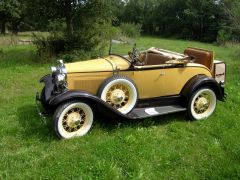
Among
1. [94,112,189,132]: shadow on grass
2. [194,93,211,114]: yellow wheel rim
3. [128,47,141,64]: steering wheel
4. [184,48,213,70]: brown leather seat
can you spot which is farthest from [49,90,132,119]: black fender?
[184,48,213,70]: brown leather seat

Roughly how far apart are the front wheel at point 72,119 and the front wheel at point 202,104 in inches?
79.4

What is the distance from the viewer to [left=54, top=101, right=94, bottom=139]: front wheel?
513 centimetres

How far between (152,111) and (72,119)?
1.54 m

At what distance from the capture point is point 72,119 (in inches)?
209

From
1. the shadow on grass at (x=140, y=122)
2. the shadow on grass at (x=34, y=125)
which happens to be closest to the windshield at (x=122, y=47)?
the shadow on grass at (x=140, y=122)

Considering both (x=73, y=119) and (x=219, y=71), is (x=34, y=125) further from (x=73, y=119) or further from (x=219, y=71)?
(x=219, y=71)

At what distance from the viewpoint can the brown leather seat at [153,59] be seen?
6.35 metres

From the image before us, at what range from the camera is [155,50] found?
689cm

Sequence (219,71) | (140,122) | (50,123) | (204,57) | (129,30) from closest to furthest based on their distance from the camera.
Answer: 1. (50,123)
2. (140,122)
3. (204,57)
4. (219,71)
5. (129,30)

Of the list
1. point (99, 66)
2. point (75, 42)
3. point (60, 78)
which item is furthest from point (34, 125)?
point (75, 42)

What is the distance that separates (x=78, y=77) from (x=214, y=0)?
46.2 meters

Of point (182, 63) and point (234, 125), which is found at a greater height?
point (182, 63)

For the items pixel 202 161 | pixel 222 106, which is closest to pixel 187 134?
pixel 202 161

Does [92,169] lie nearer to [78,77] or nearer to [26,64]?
[78,77]
